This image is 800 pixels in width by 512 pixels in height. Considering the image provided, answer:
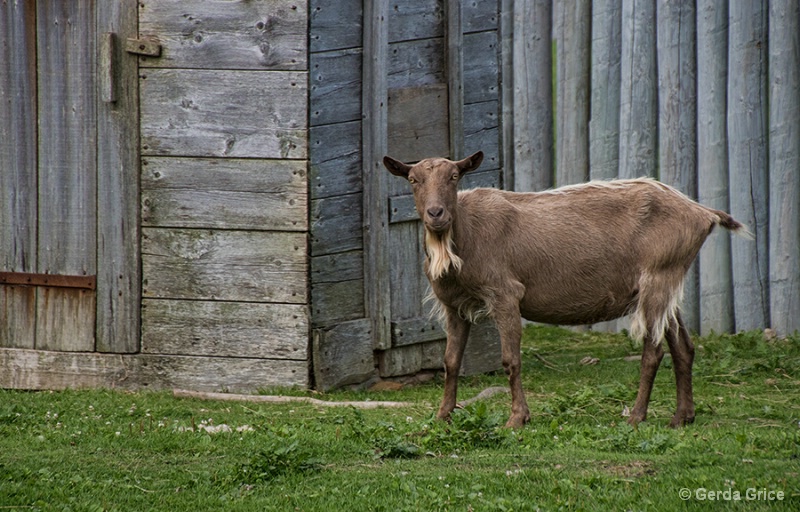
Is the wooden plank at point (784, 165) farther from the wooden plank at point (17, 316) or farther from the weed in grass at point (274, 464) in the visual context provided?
the wooden plank at point (17, 316)

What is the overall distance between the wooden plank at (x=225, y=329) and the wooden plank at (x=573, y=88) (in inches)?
189

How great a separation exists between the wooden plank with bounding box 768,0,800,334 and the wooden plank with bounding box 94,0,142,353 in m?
6.21

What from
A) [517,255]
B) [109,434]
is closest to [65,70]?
[109,434]

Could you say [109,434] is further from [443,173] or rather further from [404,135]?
[404,135]

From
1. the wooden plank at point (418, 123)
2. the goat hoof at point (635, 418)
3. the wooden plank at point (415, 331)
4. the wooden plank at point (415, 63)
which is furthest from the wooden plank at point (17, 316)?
the goat hoof at point (635, 418)

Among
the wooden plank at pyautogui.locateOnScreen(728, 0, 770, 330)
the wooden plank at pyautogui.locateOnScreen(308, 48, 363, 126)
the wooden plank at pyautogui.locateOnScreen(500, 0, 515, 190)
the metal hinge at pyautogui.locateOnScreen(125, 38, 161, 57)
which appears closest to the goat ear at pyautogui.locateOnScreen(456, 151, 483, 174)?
the wooden plank at pyautogui.locateOnScreen(308, 48, 363, 126)

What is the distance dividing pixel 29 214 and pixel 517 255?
4506 millimetres

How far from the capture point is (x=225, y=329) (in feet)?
30.9

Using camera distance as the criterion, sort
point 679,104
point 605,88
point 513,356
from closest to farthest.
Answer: point 513,356, point 679,104, point 605,88

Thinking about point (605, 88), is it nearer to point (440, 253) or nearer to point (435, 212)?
point (440, 253)

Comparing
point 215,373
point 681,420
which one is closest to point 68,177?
point 215,373

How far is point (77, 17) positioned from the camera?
9477 mm

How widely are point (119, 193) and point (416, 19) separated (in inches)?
124

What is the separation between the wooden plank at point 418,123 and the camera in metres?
10.0
